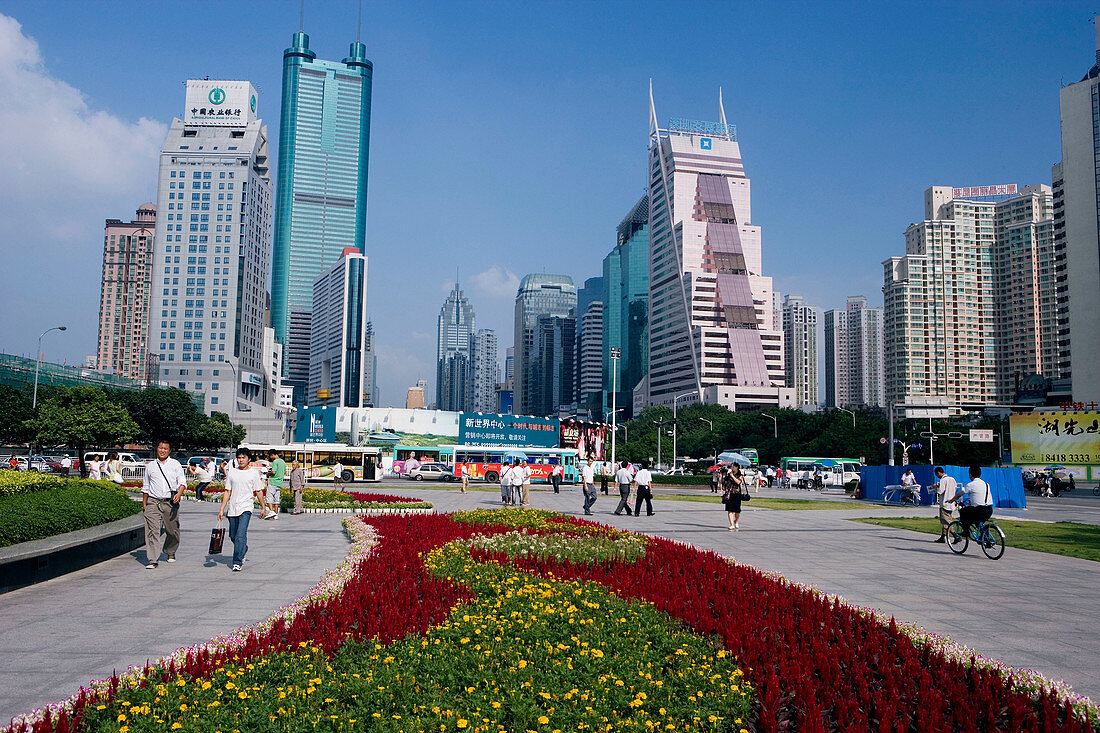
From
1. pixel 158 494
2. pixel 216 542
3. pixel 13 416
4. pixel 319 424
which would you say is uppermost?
pixel 13 416

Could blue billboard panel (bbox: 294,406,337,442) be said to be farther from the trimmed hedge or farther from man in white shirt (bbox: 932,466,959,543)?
man in white shirt (bbox: 932,466,959,543)

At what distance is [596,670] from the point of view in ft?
17.5

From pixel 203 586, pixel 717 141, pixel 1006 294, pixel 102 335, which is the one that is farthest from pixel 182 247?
pixel 1006 294

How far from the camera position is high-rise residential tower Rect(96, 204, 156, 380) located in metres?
168

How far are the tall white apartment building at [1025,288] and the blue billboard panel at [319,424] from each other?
128 meters

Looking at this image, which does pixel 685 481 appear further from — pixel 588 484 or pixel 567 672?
pixel 567 672

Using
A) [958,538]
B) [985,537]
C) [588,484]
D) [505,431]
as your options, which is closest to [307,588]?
[985,537]

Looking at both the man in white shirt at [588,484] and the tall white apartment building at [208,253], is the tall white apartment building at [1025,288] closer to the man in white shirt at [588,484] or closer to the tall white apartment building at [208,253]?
the tall white apartment building at [208,253]

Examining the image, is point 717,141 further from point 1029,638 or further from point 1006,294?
point 1029,638

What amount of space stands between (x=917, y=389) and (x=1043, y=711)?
525 ft

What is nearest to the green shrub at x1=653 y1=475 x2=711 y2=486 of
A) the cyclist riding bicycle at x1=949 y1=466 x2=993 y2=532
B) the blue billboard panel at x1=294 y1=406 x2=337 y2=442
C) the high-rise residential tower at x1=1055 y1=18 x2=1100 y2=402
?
the blue billboard panel at x1=294 y1=406 x2=337 y2=442

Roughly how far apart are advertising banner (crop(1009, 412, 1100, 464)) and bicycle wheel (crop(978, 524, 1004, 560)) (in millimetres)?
43883

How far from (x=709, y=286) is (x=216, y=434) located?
358 ft

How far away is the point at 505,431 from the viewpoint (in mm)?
76062
